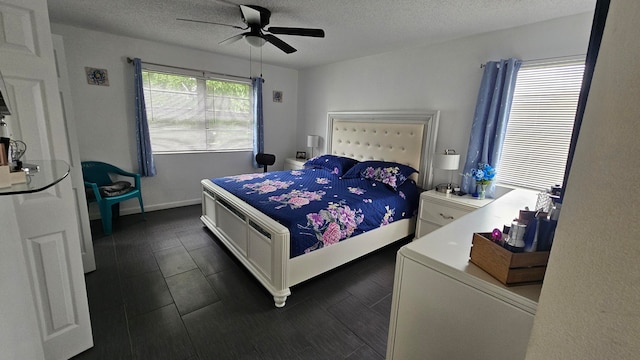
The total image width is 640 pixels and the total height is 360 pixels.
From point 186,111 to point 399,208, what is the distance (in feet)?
11.1

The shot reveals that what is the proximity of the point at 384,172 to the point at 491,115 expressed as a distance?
120 cm

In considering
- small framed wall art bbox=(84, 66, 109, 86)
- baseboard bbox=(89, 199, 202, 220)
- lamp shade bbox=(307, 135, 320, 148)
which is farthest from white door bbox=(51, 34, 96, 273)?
lamp shade bbox=(307, 135, 320, 148)

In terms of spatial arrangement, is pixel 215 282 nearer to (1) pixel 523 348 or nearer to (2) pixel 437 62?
(1) pixel 523 348

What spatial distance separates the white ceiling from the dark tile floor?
2343 mm

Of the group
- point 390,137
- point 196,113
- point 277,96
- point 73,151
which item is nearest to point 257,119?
point 277,96

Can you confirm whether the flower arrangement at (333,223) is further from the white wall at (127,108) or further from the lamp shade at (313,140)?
the white wall at (127,108)

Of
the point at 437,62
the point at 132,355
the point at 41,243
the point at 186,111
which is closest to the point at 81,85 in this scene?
the point at 186,111

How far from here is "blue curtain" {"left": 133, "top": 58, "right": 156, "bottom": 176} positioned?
356 centimetres

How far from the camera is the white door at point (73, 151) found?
220cm

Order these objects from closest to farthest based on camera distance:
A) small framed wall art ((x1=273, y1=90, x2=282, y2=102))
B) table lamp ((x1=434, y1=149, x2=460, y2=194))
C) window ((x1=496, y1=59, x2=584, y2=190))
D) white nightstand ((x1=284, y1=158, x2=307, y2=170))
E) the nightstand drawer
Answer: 1. window ((x1=496, y1=59, x2=584, y2=190))
2. the nightstand drawer
3. table lamp ((x1=434, y1=149, x2=460, y2=194))
4. white nightstand ((x1=284, y1=158, x2=307, y2=170))
5. small framed wall art ((x1=273, y1=90, x2=282, y2=102))

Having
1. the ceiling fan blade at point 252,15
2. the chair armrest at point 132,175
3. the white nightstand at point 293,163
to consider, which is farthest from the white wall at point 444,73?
the chair armrest at point 132,175

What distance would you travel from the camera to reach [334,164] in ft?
12.7

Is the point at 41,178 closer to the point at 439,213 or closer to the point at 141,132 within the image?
the point at 439,213

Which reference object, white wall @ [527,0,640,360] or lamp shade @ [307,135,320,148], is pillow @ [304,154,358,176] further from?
white wall @ [527,0,640,360]
